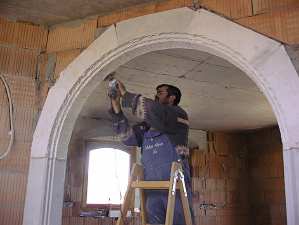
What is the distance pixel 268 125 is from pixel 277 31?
421 cm

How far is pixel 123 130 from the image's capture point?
312cm

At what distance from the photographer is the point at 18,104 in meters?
2.85

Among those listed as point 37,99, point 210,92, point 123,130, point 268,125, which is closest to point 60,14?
point 37,99

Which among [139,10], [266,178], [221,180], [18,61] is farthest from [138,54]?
[266,178]

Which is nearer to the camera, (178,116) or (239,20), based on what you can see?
(239,20)

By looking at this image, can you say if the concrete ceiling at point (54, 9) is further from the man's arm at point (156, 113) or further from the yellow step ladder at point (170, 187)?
the yellow step ladder at point (170, 187)

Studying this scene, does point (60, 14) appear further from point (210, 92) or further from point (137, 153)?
point (137, 153)

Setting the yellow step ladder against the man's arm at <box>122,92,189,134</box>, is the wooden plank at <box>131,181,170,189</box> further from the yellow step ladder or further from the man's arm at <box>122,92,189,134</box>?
the man's arm at <box>122,92,189,134</box>

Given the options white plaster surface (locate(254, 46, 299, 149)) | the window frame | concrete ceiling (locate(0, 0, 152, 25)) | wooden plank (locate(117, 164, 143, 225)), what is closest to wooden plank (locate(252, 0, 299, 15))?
white plaster surface (locate(254, 46, 299, 149))

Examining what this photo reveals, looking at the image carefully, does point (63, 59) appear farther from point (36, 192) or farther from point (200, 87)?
point (200, 87)

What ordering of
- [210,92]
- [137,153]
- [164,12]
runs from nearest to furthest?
[164,12], [210,92], [137,153]

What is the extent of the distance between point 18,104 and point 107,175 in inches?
119

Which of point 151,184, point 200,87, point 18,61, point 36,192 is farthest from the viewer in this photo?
point 200,87

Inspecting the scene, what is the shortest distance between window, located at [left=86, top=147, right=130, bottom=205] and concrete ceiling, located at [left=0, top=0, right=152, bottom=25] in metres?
2.93
